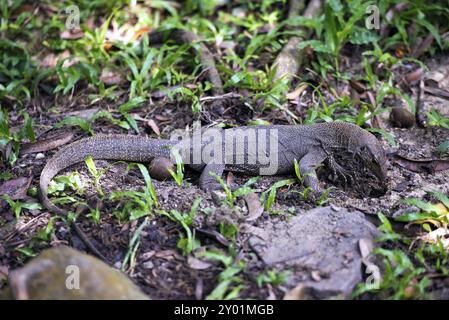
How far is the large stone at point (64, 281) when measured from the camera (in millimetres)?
4137

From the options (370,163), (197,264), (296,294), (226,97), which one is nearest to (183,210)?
(197,264)

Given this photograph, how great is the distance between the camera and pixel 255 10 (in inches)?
362

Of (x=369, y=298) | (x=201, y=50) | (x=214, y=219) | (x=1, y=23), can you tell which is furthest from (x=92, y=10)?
(x=369, y=298)

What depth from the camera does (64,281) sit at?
421 cm

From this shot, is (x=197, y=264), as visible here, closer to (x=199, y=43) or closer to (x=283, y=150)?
(x=283, y=150)

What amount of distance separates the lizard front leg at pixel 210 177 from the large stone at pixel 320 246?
3.23 ft

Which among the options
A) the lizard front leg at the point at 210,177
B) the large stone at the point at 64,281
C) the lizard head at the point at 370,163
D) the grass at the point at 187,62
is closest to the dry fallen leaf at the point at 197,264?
the large stone at the point at 64,281

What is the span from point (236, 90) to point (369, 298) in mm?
3833

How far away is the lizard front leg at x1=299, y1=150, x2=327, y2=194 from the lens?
608cm

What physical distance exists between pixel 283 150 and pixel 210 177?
98 cm

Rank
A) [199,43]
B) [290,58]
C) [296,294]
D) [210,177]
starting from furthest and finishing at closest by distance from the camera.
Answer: [199,43]
[290,58]
[210,177]
[296,294]

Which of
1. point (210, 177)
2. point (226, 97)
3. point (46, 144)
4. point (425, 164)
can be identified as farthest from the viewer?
point (226, 97)

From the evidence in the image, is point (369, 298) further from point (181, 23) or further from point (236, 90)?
point (181, 23)

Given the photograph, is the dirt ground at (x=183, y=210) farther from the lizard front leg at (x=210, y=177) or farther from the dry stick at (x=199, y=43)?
the dry stick at (x=199, y=43)
